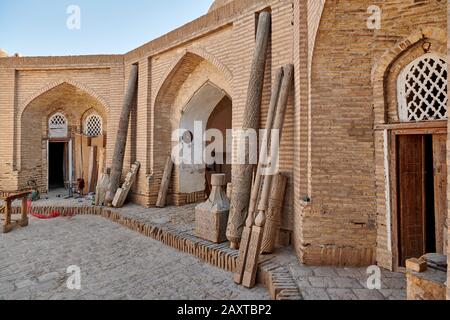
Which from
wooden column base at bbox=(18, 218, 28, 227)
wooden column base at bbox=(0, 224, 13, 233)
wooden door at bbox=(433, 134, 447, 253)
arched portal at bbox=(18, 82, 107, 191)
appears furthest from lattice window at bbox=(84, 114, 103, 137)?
wooden door at bbox=(433, 134, 447, 253)

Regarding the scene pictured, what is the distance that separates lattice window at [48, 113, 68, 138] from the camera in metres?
9.80

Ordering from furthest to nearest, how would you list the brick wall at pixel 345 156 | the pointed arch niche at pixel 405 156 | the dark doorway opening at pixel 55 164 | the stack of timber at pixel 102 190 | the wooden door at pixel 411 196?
the dark doorway opening at pixel 55 164, the stack of timber at pixel 102 190, the brick wall at pixel 345 156, the wooden door at pixel 411 196, the pointed arch niche at pixel 405 156

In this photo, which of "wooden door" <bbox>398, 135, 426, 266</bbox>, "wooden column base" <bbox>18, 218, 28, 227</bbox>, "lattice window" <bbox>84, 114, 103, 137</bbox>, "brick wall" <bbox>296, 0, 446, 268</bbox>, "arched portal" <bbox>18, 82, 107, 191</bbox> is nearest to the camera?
"wooden door" <bbox>398, 135, 426, 266</bbox>

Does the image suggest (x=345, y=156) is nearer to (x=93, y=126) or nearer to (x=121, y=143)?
(x=121, y=143)

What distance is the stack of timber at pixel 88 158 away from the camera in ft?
31.5

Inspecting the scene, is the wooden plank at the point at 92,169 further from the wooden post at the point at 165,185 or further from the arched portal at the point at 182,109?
the wooden post at the point at 165,185

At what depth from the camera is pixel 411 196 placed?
11.7 feet

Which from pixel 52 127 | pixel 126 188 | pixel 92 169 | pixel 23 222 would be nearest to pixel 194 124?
pixel 126 188

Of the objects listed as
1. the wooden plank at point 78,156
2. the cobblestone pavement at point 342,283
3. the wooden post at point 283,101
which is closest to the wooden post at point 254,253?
the cobblestone pavement at point 342,283

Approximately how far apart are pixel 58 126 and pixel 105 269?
773cm

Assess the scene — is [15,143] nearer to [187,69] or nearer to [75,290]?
[187,69]

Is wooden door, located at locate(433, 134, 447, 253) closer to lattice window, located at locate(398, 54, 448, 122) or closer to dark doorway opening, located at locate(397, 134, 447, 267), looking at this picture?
dark doorway opening, located at locate(397, 134, 447, 267)

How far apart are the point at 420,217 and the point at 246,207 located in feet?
7.69

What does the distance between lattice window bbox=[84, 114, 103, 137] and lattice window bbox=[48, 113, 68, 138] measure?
2.31ft
